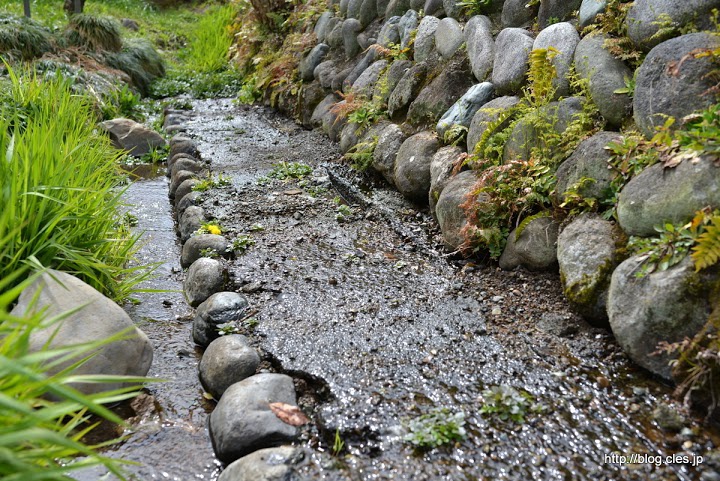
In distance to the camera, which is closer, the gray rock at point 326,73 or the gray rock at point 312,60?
the gray rock at point 326,73

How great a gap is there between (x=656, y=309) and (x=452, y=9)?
10.9 feet

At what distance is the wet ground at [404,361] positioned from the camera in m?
2.04

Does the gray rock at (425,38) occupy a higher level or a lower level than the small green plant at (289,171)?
higher

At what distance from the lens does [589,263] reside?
2.72m

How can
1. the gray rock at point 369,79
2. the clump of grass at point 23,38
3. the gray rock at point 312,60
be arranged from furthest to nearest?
1. the clump of grass at point 23,38
2. the gray rock at point 312,60
3. the gray rock at point 369,79

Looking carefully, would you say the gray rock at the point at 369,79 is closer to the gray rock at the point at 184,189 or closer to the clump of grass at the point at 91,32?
the gray rock at the point at 184,189

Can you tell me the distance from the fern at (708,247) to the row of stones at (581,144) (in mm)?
83

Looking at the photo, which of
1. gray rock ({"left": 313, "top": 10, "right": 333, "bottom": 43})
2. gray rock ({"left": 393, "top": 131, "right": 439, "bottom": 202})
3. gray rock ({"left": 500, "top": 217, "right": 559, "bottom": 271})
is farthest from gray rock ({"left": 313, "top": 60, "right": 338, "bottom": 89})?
gray rock ({"left": 500, "top": 217, "right": 559, "bottom": 271})

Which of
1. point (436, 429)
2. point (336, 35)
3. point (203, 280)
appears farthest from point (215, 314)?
point (336, 35)

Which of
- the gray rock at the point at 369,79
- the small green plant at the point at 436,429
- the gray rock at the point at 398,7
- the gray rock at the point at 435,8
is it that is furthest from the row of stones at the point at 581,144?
the small green plant at the point at 436,429

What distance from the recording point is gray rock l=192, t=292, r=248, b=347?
9.73 feet

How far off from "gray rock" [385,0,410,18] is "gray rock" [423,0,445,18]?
0.55 metres

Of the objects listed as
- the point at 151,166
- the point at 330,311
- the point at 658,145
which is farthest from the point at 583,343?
the point at 151,166

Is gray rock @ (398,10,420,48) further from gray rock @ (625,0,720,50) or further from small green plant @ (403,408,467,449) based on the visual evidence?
small green plant @ (403,408,467,449)
